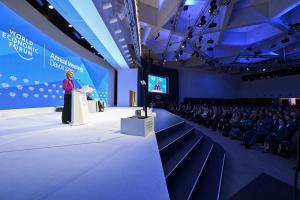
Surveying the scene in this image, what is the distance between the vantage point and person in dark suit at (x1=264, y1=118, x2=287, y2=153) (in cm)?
482

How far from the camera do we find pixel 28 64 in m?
5.35

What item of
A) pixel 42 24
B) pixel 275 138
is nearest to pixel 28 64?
pixel 42 24

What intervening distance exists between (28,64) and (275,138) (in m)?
7.05

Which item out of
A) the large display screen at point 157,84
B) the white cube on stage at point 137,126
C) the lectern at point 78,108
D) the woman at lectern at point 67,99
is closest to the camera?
the white cube on stage at point 137,126

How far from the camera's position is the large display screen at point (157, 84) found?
47.0ft

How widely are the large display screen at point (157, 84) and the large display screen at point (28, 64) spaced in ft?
23.8

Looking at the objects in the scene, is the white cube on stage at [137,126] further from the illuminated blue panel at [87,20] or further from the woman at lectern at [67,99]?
the illuminated blue panel at [87,20]

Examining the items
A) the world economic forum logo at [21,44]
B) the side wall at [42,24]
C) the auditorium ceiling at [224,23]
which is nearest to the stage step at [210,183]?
the auditorium ceiling at [224,23]

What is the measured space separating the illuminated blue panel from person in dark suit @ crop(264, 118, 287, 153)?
5.59 meters

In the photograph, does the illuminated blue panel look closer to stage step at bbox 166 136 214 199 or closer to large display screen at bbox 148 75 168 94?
stage step at bbox 166 136 214 199

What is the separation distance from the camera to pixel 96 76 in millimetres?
9711

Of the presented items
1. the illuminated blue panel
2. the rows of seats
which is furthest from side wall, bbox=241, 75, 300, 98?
the illuminated blue panel

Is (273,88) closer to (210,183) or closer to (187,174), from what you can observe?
(210,183)

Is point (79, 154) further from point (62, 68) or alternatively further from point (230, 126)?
point (230, 126)
